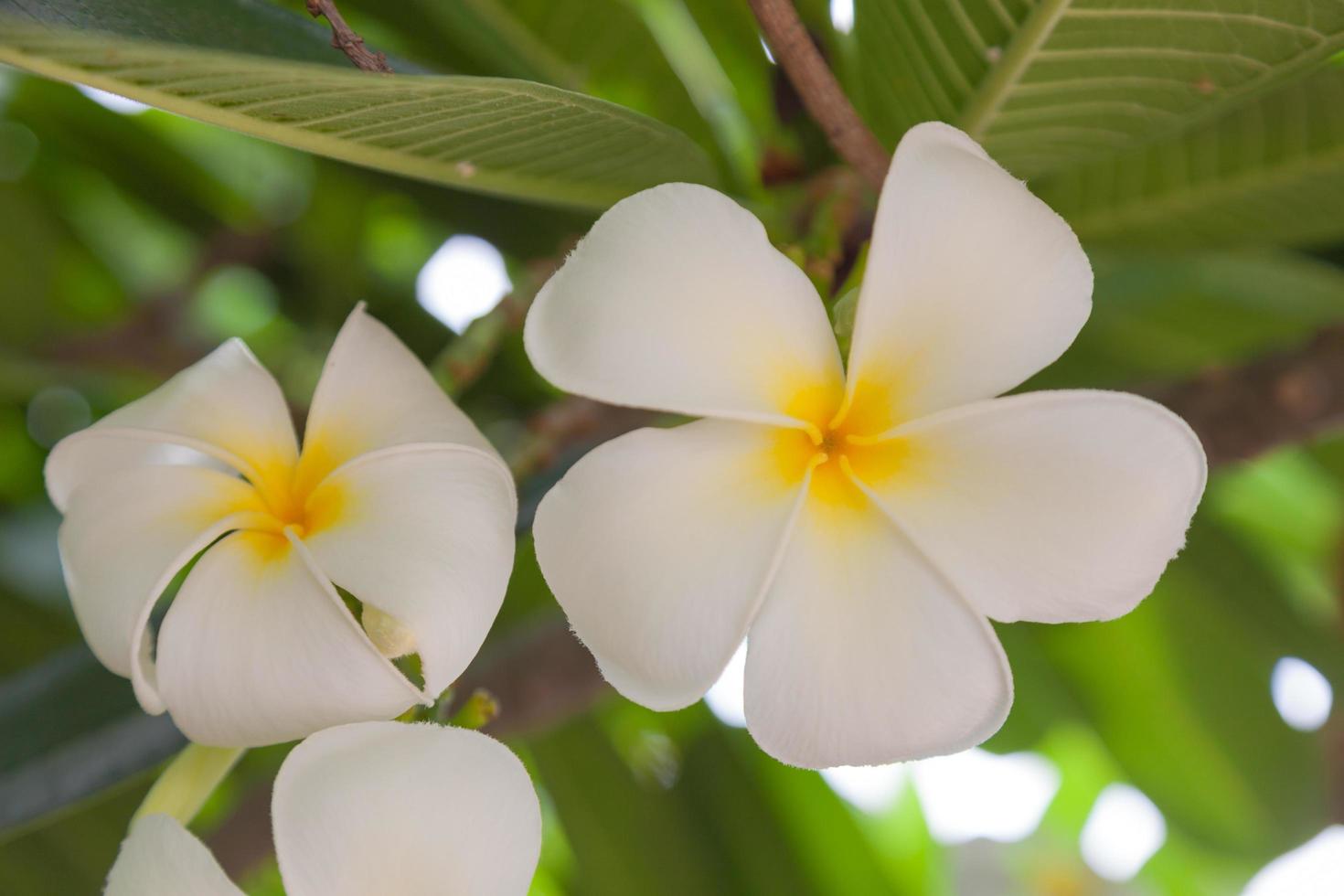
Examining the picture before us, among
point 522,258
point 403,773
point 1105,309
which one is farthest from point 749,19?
point 403,773

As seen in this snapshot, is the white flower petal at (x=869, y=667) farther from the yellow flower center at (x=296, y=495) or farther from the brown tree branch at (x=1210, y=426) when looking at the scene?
the brown tree branch at (x=1210, y=426)

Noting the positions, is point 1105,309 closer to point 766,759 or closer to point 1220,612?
point 1220,612

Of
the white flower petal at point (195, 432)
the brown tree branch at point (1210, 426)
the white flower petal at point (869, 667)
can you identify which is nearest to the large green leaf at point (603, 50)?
the brown tree branch at point (1210, 426)

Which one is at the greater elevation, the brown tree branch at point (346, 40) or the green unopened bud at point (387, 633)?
the brown tree branch at point (346, 40)

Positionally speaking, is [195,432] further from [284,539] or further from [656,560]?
[656,560]

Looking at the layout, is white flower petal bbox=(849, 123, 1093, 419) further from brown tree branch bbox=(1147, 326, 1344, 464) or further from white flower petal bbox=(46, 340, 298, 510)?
brown tree branch bbox=(1147, 326, 1344, 464)

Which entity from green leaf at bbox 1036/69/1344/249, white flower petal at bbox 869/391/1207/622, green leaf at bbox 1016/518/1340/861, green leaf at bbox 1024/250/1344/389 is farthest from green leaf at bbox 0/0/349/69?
green leaf at bbox 1016/518/1340/861

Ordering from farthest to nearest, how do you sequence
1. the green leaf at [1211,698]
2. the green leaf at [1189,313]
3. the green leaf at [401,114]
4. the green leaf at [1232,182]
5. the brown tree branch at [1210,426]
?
the green leaf at [1211,698]
the green leaf at [1189,313]
the brown tree branch at [1210,426]
the green leaf at [1232,182]
the green leaf at [401,114]
